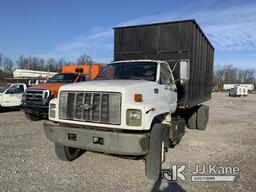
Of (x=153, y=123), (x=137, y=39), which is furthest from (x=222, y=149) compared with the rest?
(x=137, y=39)

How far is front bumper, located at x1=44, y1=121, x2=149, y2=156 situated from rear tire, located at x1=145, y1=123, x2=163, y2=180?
0.28 meters

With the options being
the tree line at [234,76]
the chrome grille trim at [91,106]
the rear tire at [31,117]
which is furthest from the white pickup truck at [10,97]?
the tree line at [234,76]

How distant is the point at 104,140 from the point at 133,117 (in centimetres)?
65

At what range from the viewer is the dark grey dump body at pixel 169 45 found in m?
7.40

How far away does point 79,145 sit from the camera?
4668mm

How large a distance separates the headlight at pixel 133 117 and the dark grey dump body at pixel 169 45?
3015 millimetres

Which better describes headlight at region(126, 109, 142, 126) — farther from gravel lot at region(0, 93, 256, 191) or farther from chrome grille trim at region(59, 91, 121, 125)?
gravel lot at region(0, 93, 256, 191)

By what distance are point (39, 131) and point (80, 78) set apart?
11.6 ft

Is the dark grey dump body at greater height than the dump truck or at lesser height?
greater

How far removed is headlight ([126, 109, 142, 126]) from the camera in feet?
14.3

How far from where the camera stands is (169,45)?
25.3 ft

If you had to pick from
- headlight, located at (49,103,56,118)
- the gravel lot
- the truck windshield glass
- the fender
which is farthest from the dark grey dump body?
headlight, located at (49,103,56,118)

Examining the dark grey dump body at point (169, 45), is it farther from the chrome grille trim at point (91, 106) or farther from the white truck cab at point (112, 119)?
the chrome grille trim at point (91, 106)

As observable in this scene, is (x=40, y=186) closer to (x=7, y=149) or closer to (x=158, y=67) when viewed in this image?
(x=7, y=149)
